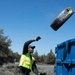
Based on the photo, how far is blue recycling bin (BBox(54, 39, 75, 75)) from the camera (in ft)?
24.8

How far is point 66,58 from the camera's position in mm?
8172

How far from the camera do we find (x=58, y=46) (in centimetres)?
963

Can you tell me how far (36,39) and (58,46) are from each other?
4.57 ft

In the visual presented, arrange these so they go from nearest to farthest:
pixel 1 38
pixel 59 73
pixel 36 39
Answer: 1. pixel 36 39
2. pixel 59 73
3. pixel 1 38

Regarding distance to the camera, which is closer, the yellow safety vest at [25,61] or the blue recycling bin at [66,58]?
the blue recycling bin at [66,58]

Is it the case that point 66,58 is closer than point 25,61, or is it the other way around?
point 66,58

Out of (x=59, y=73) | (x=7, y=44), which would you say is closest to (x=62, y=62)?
(x=59, y=73)

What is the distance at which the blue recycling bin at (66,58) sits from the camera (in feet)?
24.8

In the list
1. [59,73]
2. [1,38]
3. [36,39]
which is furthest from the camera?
[1,38]

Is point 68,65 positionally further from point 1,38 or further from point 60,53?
point 1,38

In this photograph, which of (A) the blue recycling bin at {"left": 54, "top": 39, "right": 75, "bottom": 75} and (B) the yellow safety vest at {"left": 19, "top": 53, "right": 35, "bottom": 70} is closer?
(A) the blue recycling bin at {"left": 54, "top": 39, "right": 75, "bottom": 75}

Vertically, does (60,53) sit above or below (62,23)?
below

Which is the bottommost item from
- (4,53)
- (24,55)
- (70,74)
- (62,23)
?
(70,74)

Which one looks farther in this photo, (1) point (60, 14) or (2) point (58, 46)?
(2) point (58, 46)
